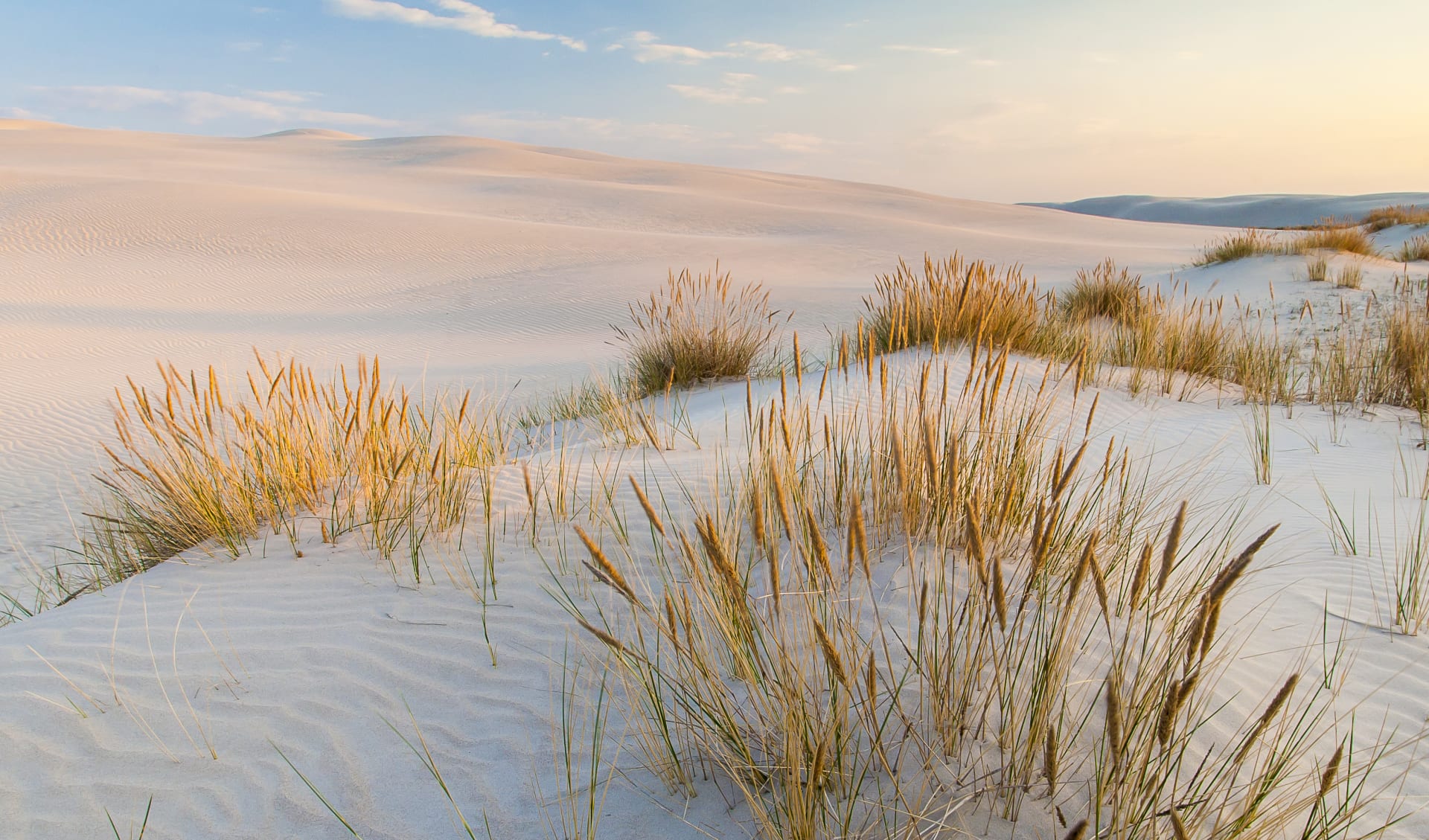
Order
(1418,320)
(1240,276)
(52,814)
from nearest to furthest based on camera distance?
(52,814), (1418,320), (1240,276)

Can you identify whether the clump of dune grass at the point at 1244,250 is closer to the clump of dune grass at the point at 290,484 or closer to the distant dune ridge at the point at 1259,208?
the clump of dune grass at the point at 290,484

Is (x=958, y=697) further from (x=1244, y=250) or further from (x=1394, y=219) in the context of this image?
(x=1394, y=219)

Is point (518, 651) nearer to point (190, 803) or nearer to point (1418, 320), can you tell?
point (190, 803)

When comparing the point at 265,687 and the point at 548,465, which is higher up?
the point at 548,465

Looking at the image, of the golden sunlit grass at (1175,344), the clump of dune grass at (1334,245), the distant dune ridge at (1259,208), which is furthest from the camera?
the distant dune ridge at (1259,208)

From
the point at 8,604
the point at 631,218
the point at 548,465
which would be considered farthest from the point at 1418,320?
the point at 631,218

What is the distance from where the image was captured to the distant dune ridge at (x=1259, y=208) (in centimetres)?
7375

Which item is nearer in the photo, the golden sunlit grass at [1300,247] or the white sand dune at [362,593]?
the white sand dune at [362,593]

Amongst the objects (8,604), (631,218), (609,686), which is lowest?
(8,604)

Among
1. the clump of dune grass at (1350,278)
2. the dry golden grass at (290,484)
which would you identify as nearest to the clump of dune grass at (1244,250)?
the clump of dune grass at (1350,278)

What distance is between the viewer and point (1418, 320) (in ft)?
20.2

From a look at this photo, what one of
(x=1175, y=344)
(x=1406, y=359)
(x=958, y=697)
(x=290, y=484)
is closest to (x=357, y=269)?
(x=290, y=484)

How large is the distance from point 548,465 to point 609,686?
6.72 feet

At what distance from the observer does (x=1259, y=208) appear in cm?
8275
